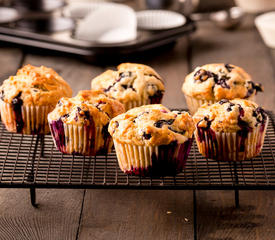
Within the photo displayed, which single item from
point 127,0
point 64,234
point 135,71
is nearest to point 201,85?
point 135,71

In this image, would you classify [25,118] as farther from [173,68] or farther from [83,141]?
[173,68]

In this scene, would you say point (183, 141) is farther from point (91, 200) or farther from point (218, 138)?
point (91, 200)

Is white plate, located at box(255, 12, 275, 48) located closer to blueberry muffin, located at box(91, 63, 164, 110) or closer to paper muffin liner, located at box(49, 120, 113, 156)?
blueberry muffin, located at box(91, 63, 164, 110)

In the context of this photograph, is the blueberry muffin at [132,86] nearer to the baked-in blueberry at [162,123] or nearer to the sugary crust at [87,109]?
the sugary crust at [87,109]

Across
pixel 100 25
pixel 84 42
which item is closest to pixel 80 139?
pixel 84 42

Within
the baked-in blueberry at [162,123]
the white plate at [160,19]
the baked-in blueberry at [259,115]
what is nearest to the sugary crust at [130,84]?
the baked-in blueberry at [162,123]

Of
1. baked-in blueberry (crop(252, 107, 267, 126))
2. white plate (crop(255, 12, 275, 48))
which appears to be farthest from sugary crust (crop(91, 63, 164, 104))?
white plate (crop(255, 12, 275, 48))
